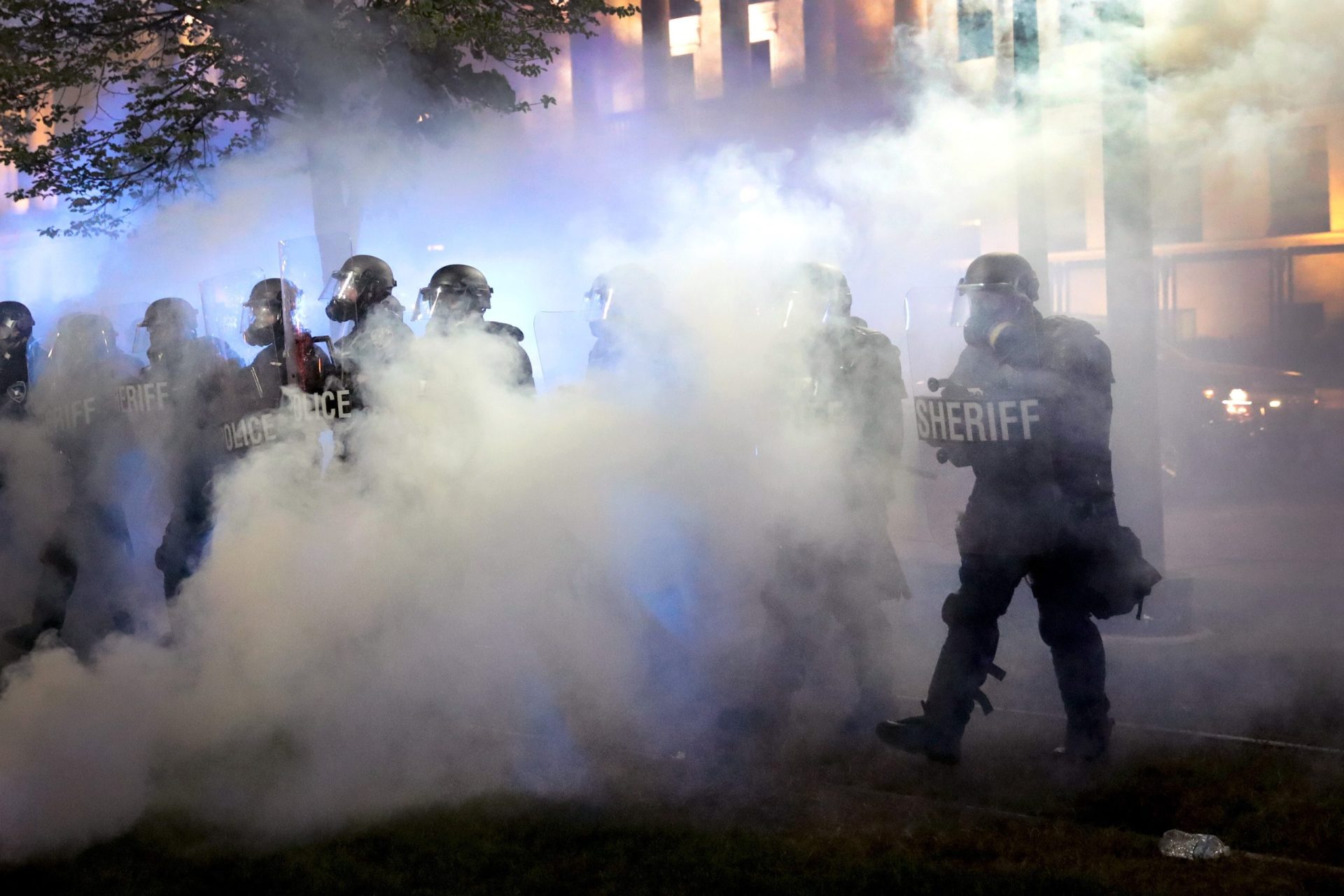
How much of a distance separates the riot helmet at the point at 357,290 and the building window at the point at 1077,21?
321 centimetres

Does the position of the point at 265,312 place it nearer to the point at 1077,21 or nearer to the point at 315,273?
the point at 1077,21

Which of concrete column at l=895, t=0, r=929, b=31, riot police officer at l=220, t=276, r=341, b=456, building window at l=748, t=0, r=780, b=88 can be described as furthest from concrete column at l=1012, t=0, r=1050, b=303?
building window at l=748, t=0, r=780, b=88

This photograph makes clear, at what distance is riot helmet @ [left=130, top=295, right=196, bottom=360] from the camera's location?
646 cm

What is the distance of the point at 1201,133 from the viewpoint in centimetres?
634

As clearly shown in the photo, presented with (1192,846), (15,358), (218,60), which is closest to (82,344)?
(15,358)

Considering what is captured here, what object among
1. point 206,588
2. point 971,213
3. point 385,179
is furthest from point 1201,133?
point 385,179

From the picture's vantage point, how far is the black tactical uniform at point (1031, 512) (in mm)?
4266

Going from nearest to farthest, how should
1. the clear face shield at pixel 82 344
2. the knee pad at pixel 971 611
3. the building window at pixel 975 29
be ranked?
the knee pad at pixel 971 611
the building window at pixel 975 29
the clear face shield at pixel 82 344

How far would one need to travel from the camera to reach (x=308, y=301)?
9836mm

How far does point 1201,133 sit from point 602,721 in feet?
13.5

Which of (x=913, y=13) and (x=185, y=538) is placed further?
(x=913, y=13)

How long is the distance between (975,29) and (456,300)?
2.87 metres

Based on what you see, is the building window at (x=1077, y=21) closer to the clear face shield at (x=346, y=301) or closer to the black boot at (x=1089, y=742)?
the black boot at (x=1089, y=742)

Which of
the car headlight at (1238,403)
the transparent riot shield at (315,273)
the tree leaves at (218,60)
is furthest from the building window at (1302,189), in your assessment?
the transparent riot shield at (315,273)
